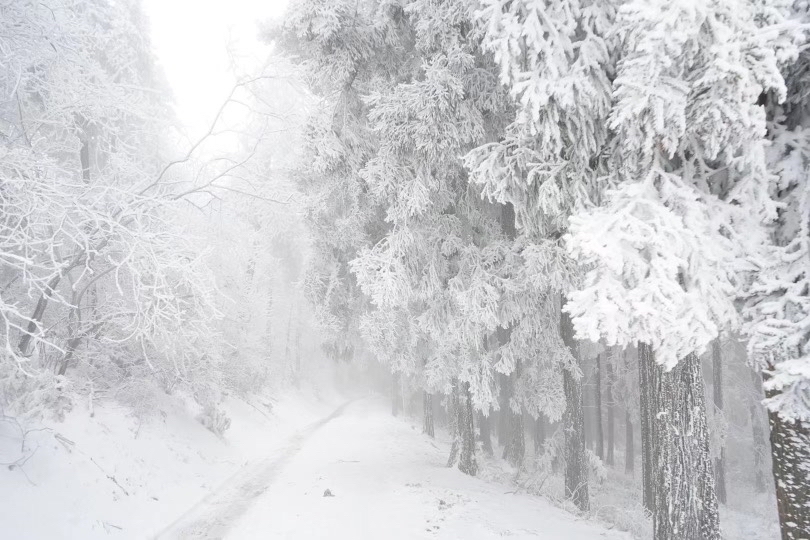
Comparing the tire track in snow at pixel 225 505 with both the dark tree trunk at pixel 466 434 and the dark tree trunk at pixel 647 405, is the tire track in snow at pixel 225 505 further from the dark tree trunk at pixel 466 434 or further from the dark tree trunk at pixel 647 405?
the dark tree trunk at pixel 647 405

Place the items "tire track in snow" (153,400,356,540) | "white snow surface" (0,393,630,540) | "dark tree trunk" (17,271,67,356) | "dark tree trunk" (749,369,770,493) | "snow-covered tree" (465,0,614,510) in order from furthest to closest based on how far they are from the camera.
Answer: "dark tree trunk" (749,369,770,493) < "dark tree trunk" (17,271,67,356) < "tire track in snow" (153,400,356,540) < "white snow surface" (0,393,630,540) < "snow-covered tree" (465,0,614,510)

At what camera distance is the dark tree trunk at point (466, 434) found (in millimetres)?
10916

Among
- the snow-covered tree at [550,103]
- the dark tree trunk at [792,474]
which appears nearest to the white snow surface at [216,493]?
the dark tree trunk at [792,474]

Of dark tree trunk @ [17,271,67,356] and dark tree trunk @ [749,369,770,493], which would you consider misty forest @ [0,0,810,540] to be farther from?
dark tree trunk @ [749,369,770,493]

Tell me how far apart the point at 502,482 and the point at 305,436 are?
32.2ft

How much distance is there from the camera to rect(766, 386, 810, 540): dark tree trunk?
405 centimetres

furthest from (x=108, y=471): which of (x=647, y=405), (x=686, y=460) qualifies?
(x=647, y=405)

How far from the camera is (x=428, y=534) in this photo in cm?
662

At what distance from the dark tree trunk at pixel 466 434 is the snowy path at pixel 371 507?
376 millimetres

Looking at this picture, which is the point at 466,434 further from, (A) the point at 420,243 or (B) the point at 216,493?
(B) the point at 216,493

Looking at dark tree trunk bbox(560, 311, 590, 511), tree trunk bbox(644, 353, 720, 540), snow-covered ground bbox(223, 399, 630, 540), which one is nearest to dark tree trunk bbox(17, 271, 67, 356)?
snow-covered ground bbox(223, 399, 630, 540)

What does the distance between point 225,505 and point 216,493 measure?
45.0 inches

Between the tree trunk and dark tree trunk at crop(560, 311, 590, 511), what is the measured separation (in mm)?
5000

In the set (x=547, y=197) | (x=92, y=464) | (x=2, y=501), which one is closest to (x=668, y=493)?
(x=547, y=197)
